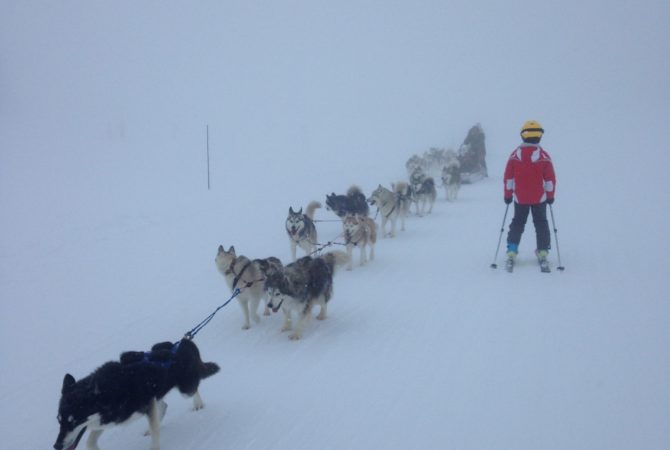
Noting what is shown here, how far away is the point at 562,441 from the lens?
2.71m

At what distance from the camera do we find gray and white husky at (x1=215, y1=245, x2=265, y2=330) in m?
4.43

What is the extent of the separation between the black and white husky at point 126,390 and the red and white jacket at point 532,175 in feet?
16.9

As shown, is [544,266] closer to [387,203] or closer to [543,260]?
[543,260]

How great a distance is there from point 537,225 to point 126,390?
18.9 ft

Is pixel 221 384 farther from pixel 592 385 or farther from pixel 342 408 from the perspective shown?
pixel 592 385

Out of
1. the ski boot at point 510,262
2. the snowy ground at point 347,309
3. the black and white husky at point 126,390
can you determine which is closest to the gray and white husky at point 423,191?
the snowy ground at point 347,309

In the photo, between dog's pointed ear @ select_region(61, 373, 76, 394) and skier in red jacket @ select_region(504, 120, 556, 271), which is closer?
dog's pointed ear @ select_region(61, 373, 76, 394)

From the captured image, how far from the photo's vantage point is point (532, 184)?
20.2ft

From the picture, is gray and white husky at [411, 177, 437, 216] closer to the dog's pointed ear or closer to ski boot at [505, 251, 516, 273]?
ski boot at [505, 251, 516, 273]

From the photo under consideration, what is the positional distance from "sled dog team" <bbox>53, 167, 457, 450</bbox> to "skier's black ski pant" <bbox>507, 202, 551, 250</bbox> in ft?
7.20

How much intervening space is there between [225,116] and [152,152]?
57.5 ft

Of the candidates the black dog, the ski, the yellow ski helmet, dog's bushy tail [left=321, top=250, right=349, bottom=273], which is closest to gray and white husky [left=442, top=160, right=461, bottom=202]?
the black dog

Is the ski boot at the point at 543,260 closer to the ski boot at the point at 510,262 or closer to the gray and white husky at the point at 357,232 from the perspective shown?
the ski boot at the point at 510,262

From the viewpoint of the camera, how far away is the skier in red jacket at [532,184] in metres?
6.10
